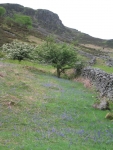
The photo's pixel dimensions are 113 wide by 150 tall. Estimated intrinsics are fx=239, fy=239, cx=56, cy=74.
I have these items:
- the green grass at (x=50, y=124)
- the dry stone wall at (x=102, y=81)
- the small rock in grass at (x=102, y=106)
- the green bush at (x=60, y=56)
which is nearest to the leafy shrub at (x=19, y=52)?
the green bush at (x=60, y=56)

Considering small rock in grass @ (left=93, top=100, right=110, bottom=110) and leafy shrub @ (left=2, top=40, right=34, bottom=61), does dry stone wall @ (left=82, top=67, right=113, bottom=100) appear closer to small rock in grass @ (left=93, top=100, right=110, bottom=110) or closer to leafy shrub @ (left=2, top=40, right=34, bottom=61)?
small rock in grass @ (left=93, top=100, right=110, bottom=110)

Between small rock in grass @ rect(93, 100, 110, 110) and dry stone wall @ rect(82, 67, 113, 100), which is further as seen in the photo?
dry stone wall @ rect(82, 67, 113, 100)

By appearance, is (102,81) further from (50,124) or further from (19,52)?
(19,52)

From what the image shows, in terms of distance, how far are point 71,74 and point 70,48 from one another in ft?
15.9

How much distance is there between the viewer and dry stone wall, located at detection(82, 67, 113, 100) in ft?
84.3

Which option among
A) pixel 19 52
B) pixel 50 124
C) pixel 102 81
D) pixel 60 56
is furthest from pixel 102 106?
pixel 19 52

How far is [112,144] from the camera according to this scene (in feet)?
41.5

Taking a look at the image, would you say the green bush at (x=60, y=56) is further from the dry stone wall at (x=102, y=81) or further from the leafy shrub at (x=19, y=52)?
the leafy shrub at (x=19, y=52)

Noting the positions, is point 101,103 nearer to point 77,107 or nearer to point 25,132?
point 77,107

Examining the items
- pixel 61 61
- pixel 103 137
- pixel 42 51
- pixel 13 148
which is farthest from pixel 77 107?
pixel 42 51

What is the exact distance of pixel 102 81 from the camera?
29500mm

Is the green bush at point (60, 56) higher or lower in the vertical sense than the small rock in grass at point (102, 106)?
higher

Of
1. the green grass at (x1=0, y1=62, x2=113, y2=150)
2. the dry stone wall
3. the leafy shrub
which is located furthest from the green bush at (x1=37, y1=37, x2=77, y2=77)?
the green grass at (x1=0, y1=62, x2=113, y2=150)

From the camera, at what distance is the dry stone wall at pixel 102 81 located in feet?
84.3
